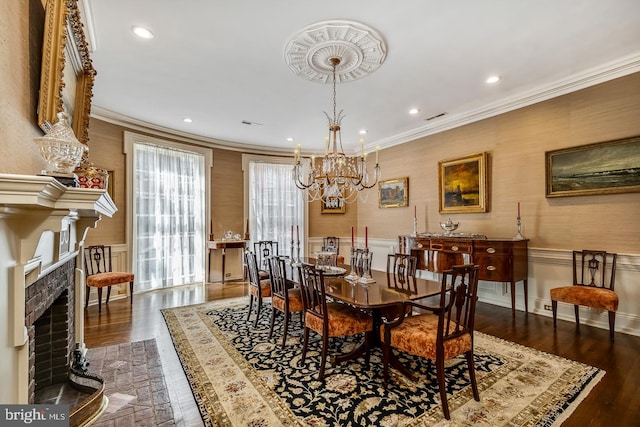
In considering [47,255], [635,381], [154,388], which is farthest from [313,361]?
[635,381]

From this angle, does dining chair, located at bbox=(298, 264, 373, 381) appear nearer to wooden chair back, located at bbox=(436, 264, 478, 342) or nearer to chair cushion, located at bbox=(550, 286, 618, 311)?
wooden chair back, located at bbox=(436, 264, 478, 342)

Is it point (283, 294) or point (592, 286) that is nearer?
point (283, 294)

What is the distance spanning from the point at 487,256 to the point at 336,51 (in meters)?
3.06

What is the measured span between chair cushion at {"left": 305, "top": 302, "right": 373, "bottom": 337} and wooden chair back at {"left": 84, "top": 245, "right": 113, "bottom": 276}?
3.49 meters

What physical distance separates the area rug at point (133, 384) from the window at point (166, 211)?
8.07ft

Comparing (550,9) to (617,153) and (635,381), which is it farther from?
(635,381)

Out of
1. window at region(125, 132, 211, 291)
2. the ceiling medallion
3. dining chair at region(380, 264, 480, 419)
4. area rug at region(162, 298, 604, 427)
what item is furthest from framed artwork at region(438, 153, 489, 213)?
window at region(125, 132, 211, 291)

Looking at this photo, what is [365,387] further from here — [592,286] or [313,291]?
[592,286]

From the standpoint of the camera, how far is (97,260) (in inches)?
171

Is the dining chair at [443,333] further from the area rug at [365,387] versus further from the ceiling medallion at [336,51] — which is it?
the ceiling medallion at [336,51]

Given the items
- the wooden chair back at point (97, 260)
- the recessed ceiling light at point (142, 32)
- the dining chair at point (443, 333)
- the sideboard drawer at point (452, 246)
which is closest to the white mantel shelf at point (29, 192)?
the dining chair at point (443, 333)

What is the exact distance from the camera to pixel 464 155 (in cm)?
465

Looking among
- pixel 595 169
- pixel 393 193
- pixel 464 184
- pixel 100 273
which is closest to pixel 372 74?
pixel 464 184

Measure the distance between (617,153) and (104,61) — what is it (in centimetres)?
554
